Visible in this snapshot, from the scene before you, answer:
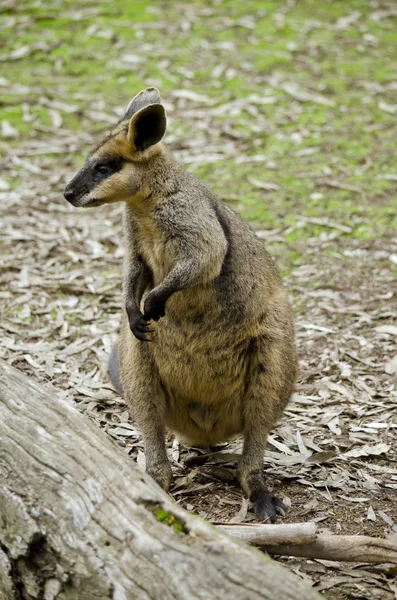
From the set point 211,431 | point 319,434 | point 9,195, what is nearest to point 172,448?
point 211,431

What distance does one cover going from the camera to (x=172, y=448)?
539 cm

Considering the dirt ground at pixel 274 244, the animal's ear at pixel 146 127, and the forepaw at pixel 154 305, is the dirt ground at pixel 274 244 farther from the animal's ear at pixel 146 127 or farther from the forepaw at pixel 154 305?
the animal's ear at pixel 146 127

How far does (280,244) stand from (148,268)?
3393 mm

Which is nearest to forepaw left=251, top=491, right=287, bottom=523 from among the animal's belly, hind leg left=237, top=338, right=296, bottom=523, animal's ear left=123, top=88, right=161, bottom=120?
hind leg left=237, top=338, right=296, bottom=523

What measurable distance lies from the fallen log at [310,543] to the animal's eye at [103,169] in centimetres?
198

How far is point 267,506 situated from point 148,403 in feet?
2.85

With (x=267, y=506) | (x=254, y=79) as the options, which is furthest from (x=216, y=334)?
(x=254, y=79)

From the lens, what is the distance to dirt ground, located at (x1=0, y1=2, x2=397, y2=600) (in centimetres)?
486

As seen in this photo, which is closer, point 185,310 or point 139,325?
point 139,325

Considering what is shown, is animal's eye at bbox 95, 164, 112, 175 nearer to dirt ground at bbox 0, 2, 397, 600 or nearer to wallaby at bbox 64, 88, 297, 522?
wallaby at bbox 64, 88, 297, 522

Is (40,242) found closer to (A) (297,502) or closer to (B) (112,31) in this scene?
(A) (297,502)

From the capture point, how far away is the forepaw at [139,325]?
4539 mm

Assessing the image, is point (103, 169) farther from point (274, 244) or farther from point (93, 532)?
point (274, 244)

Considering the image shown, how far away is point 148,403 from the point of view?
473 centimetres
